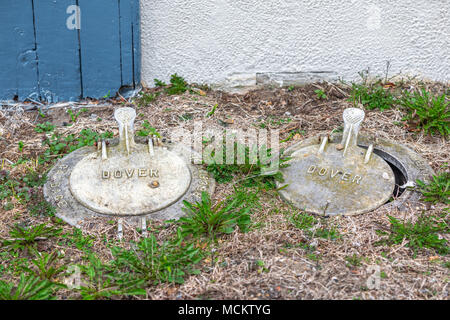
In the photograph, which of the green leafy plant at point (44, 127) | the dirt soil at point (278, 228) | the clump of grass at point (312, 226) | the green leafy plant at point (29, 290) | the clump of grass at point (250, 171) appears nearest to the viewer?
the green leafy plant at point (29, 290)

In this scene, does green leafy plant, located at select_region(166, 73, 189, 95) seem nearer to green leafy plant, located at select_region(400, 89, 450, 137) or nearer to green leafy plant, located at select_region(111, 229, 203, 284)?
green leafy plant, located at select_region(111, 229, 203, 284)

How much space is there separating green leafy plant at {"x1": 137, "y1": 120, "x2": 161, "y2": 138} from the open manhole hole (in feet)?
3.07

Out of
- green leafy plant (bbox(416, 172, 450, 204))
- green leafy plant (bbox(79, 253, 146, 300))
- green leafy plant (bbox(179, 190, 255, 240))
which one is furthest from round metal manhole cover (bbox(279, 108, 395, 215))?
green leafy plant (bbox(79, 253, 146, 300))

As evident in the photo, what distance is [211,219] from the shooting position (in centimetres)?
276

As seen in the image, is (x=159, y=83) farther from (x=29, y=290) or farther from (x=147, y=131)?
(x=29, y=290)

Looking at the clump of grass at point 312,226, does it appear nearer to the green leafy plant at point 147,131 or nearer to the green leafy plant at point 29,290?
the green leafy plant at point 147,131

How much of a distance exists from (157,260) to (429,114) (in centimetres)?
220

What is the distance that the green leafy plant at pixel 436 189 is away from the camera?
9.80 feet

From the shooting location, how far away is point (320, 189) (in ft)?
10.1

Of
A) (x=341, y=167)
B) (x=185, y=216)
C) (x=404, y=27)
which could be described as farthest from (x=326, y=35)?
(x=185, y=216)

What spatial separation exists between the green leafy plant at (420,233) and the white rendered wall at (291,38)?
1.55 meters

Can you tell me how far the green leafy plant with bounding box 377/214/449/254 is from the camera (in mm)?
2678

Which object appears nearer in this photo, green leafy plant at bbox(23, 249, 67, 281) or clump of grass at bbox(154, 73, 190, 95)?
green leafy plant at bbox(23, 249, 67, 281)

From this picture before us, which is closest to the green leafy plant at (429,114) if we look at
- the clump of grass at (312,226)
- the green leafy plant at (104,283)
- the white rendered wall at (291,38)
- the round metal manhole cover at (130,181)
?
the white rendered wall at (291,38)
